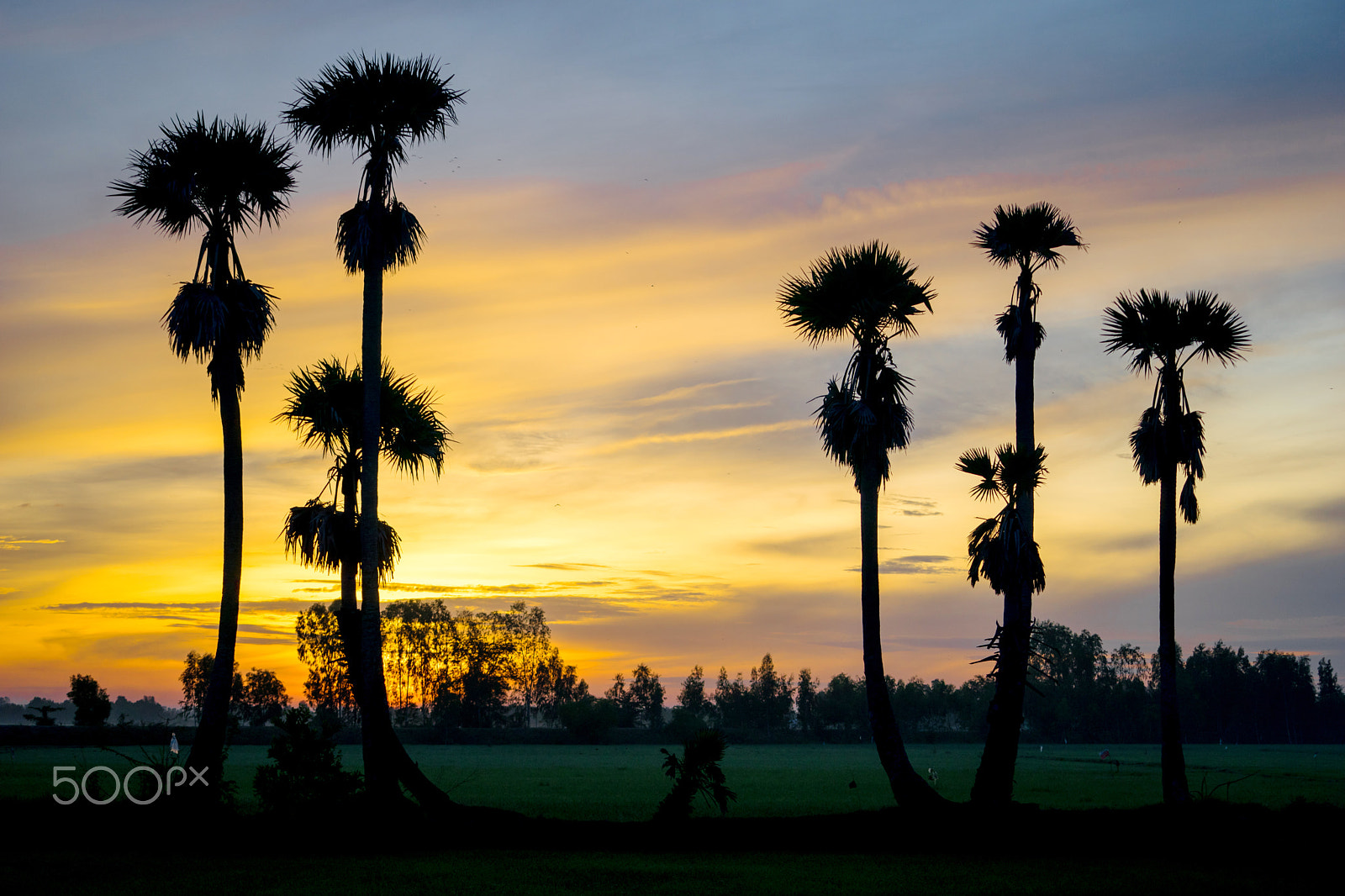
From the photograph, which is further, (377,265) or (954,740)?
(954,740)

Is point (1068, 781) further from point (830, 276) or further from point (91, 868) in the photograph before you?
point (91, 868)

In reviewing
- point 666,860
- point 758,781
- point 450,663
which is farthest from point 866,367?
point 450,663

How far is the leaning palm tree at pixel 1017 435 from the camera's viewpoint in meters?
28.7

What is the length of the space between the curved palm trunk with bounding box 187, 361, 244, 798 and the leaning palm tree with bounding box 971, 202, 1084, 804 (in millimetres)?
19437

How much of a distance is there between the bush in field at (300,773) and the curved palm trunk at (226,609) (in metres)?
2.69

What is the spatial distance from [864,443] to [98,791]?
20623mm

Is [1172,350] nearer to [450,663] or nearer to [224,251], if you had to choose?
[224,251]

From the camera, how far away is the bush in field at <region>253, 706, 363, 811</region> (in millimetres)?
21859

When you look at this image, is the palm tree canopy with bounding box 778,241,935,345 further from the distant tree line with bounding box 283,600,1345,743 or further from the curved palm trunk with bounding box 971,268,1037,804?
the distant tree line with bounding box 283,600,1345,743

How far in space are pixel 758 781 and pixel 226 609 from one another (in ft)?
113

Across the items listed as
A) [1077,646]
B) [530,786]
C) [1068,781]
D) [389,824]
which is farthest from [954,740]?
[389,824]

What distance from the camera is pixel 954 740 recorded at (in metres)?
153

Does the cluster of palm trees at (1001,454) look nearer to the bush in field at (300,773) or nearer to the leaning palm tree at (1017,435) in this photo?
the leaning palm tree at (1017,435)

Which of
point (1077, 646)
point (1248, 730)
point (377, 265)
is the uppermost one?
point (377, 265)
